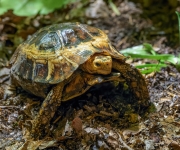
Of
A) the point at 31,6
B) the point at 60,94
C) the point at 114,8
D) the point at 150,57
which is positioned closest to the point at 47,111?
the point at 60,94

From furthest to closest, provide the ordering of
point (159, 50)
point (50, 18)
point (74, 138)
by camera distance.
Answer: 1. point (50, 18)
2. point (159, 50)
3. point (74, 138)

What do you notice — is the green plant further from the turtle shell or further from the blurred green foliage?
the blurred green foliage

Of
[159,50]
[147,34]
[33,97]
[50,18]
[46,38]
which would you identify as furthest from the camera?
[50,18]

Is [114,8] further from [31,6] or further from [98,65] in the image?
[98,65]

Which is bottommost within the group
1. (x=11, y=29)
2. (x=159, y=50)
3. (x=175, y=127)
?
(x=175, y=127)

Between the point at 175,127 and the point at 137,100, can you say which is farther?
the point at 137,100

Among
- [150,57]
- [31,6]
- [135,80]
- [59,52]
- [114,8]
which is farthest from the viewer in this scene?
[114,8]

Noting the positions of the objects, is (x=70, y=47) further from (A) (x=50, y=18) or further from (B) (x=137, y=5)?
(B) (x=137, y=5)

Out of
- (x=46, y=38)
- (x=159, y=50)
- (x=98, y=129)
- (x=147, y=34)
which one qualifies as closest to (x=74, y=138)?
(x=98, y=129)

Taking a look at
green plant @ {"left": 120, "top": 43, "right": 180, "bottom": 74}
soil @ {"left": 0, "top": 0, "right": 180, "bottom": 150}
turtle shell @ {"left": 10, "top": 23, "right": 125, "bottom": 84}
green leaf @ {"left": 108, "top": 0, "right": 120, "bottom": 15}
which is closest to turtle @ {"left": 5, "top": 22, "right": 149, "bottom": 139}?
turtle shell @ {"left": 10, "top": 23, "right": 125, "bottom": 84}
